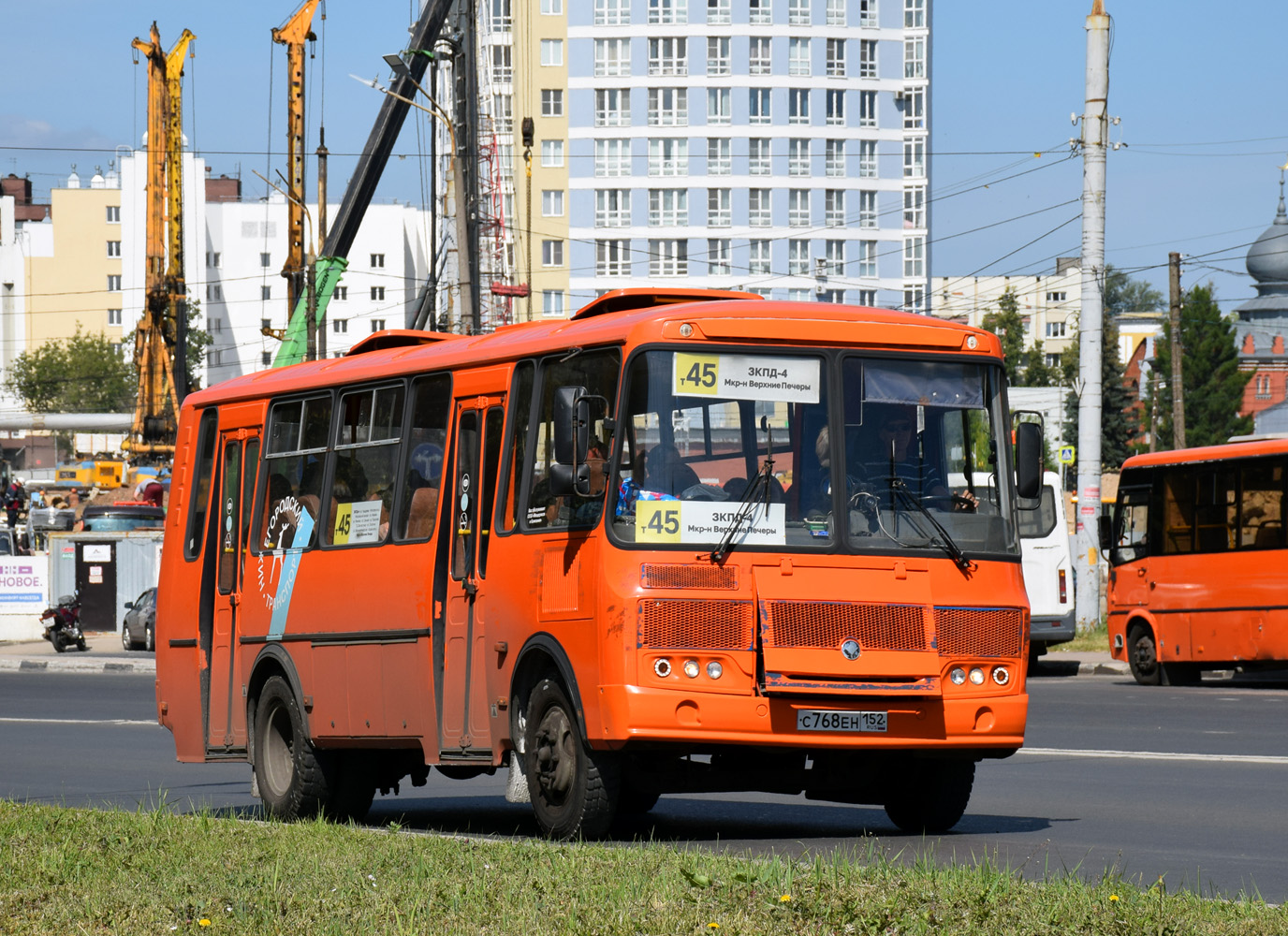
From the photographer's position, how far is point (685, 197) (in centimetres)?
11106

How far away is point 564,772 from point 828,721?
1366 millimetres

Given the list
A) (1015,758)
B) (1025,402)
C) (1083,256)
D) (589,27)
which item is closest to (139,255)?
(589,27)

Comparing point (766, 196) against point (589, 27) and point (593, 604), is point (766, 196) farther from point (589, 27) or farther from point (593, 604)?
point (593, 604)

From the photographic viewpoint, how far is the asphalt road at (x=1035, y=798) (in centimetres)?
998

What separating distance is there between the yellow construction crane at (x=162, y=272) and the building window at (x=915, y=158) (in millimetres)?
53885

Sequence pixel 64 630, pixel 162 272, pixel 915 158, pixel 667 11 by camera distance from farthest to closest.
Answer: pixel 915 158 < pixel 667 11 < pixel 162 272 < pixel 64 630

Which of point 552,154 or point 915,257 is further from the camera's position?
point 915,257

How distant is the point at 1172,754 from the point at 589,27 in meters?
97.4

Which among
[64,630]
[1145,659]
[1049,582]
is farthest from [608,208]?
[1145,659]

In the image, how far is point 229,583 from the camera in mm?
13898

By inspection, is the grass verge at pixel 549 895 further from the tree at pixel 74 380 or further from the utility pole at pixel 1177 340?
the tree at pixel 74 380

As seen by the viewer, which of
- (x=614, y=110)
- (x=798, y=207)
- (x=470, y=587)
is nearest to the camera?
(x=470, y=587)

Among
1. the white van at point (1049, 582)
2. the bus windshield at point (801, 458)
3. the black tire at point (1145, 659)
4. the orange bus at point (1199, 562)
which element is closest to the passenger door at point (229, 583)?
the bus windshield at point (801, 458)

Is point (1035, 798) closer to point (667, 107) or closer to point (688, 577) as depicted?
point (688, 577)
